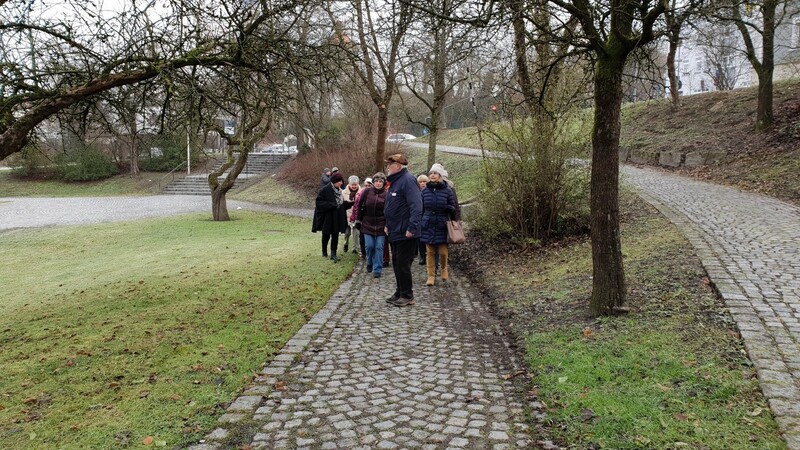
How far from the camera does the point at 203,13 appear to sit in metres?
7.92

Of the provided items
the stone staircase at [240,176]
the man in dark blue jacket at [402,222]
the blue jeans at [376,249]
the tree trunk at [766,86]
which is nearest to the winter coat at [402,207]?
the man in dark blue jacket at [402,222]

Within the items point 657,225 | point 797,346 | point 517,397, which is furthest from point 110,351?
point 657,225

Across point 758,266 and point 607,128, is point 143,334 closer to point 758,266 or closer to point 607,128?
point 607,128

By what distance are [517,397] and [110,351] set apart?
14.1 feet

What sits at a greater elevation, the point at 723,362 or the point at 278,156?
the point at 278,156

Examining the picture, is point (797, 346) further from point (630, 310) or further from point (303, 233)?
point (303, 233)

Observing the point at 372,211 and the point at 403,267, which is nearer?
the point at 403,267

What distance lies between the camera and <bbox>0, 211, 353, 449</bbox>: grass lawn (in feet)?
14.1

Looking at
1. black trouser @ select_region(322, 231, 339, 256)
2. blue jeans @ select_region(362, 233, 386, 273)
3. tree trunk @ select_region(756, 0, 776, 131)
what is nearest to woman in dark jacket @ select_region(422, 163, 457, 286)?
blue jeans @ select_region(362, 233, 386, 273)

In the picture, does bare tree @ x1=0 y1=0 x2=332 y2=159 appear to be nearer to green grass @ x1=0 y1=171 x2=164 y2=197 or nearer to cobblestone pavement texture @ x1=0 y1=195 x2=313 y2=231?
cobblestone pavement texture @ x1=0 y1=195 x2=313 y2=231

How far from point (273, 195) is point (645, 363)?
2958cm

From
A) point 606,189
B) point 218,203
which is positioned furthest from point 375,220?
point 218,203

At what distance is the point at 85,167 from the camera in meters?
43.5

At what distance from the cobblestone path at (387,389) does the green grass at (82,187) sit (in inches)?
1411
